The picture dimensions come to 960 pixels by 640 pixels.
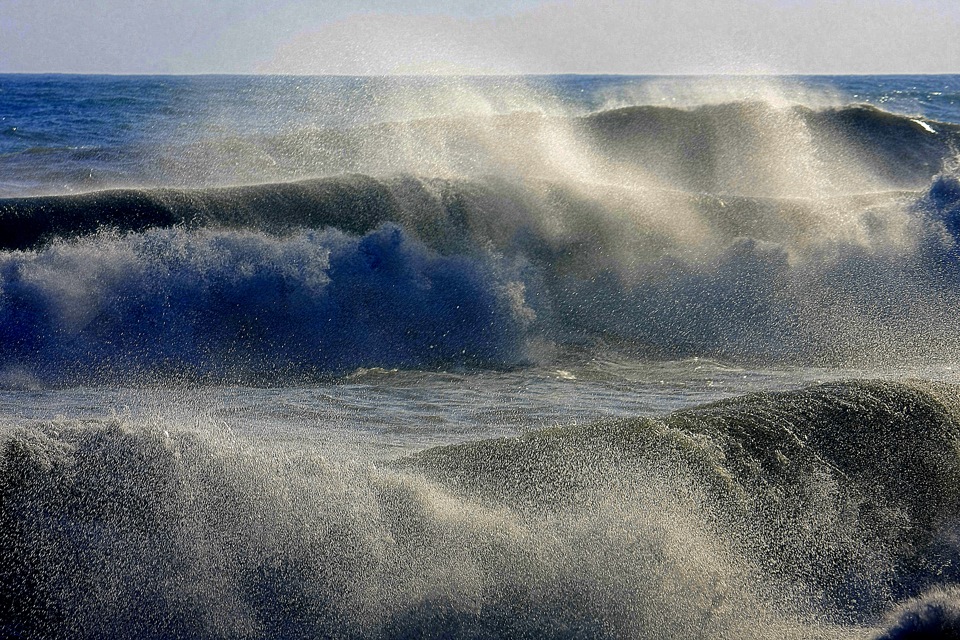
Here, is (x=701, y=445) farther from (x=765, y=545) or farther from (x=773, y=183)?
(x=773, y=183)

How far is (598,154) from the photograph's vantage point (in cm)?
1487

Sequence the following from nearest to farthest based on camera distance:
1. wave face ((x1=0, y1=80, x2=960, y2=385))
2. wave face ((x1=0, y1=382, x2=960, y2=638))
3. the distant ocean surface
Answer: wave face ((x1=0, y1=382, x2=960, y2=638))
the distant ocean surface
wave face ((x1=0, y1=80, x2=960, y2=385))

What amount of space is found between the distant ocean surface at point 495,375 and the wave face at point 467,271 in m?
0.04

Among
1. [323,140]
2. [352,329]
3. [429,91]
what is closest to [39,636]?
[352,329]

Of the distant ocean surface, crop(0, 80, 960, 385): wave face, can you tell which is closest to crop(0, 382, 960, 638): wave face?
the distant ocean surface

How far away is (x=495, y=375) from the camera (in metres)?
8.60

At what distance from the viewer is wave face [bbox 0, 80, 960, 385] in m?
9.12

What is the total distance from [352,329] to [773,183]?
766cm

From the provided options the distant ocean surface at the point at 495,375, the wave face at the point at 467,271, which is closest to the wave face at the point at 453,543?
the distant ocean surface at the point at 495,375

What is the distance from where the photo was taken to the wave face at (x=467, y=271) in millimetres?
9117

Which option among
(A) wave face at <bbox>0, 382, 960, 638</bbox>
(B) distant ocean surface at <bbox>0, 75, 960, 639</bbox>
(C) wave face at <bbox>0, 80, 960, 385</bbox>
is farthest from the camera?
(C) wave face at <bbox>0, 80, 960, 385</bbox>

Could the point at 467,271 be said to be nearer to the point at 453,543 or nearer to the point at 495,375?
the point at 495,375

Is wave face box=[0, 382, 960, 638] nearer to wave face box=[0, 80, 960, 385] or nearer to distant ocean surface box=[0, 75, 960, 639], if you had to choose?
distant ocean surface box=[0, 75, 960, 639]

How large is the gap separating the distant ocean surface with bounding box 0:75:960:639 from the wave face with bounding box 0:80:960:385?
1.8 inches
